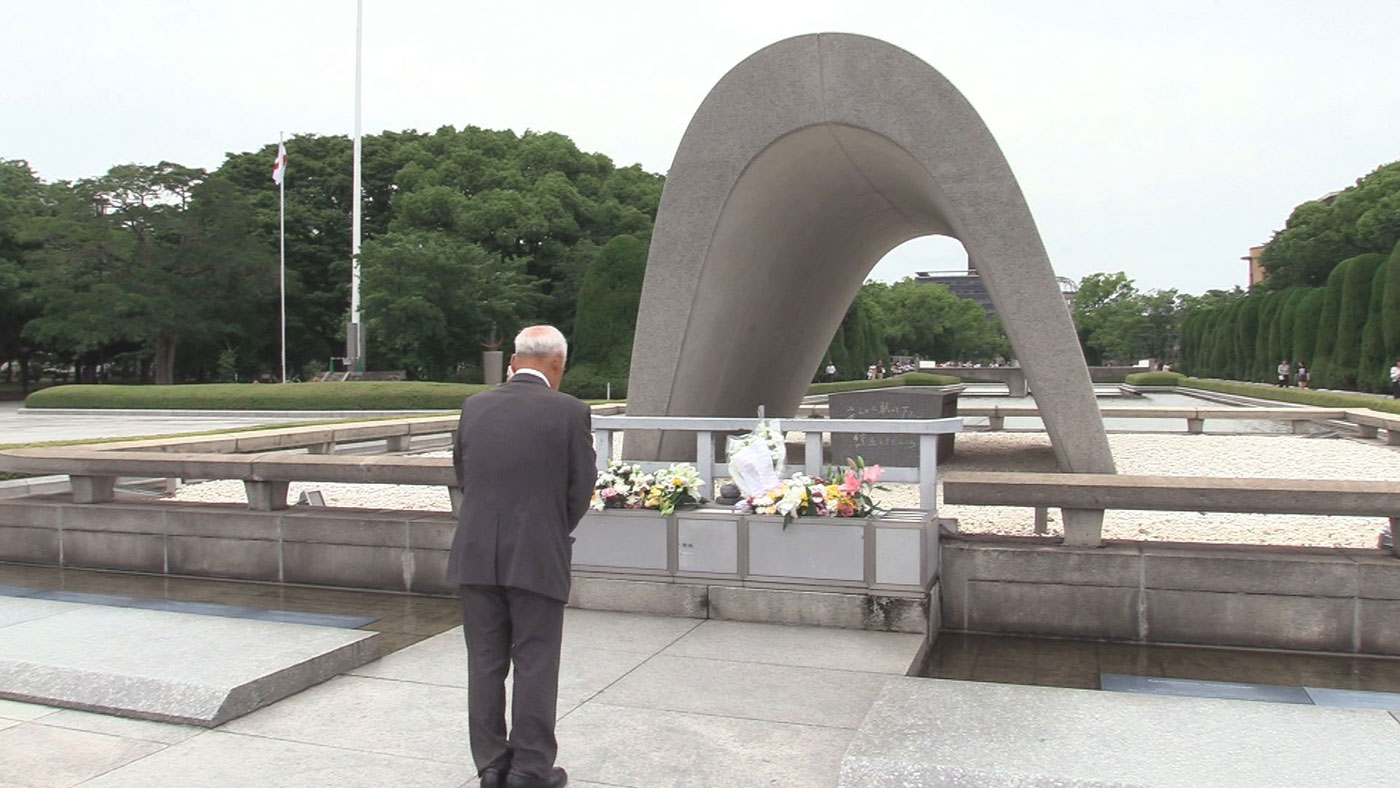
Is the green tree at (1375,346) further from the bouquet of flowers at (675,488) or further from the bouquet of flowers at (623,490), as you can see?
the bouquet of flowers at (623,490)

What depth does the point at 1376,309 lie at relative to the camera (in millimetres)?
34406

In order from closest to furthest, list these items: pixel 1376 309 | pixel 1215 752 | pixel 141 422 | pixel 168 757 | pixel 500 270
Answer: pixel 1215 752 → pixel 168 757 → pixel 141 422 → pixel 1376 309 → pixel 500 270

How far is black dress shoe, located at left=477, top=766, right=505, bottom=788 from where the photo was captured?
3408mm

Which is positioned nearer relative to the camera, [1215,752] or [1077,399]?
[1215,752]

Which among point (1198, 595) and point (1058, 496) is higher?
point (1058, 496)

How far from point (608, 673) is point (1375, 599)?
413cm

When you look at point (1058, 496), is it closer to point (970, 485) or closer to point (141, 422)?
point (970, 485)

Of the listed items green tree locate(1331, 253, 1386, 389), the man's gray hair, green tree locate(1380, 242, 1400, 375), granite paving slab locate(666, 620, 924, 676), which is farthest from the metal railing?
green tree locate(1331, 253, 1386, 389)

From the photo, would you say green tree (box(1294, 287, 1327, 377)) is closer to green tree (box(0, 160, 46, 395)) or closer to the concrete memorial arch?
the concrete memorial arch

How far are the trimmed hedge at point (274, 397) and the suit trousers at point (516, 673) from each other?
22.9 metres

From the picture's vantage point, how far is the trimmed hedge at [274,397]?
2673 cm

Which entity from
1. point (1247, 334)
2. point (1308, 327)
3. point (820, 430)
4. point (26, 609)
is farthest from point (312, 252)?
point (1247, 334)

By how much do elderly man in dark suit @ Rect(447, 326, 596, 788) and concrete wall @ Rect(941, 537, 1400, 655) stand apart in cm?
323

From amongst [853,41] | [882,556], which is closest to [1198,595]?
[882,556]
